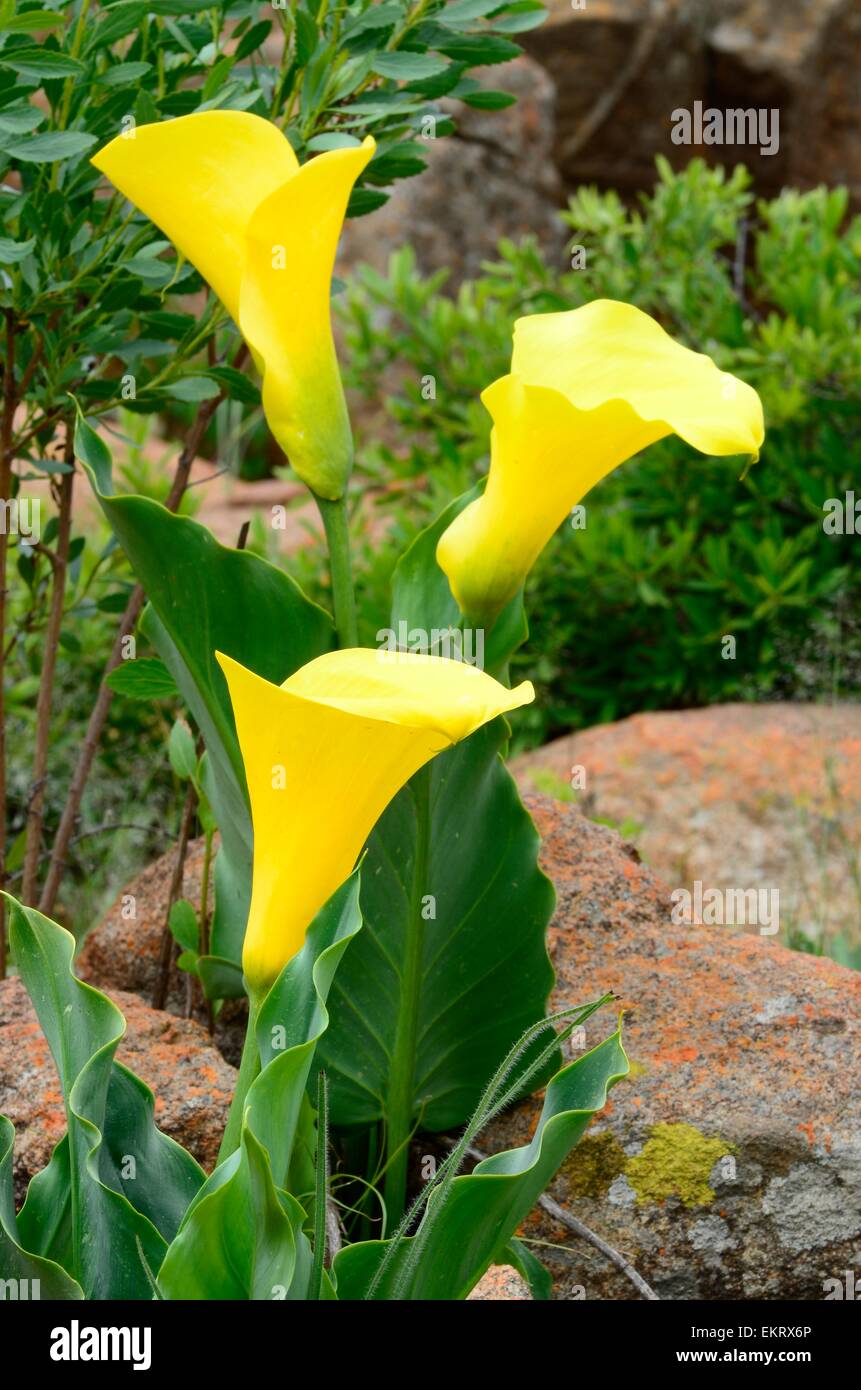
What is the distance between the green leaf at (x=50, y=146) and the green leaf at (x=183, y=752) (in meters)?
0.59

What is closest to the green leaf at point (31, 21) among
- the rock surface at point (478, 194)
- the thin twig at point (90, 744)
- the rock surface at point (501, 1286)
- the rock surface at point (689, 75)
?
the thin twig at point (90, 744)

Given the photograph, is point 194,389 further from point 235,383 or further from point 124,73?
point 124,73

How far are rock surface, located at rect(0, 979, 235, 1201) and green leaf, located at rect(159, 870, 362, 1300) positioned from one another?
0.43 metres

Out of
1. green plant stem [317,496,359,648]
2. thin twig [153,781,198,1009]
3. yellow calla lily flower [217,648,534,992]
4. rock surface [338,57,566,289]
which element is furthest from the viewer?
rock surface [338,57,566,289]

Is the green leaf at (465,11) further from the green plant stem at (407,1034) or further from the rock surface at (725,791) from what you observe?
the rock surface at (725,791)

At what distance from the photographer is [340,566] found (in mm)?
1326

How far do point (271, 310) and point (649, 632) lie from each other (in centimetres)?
294

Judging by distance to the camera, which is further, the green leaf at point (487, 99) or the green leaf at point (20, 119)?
the green leaf at point (487, 99)

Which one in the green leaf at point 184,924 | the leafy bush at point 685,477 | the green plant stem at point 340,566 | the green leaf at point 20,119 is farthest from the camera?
the leafy bush at point 685,477

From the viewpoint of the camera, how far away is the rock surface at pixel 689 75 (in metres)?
7.50

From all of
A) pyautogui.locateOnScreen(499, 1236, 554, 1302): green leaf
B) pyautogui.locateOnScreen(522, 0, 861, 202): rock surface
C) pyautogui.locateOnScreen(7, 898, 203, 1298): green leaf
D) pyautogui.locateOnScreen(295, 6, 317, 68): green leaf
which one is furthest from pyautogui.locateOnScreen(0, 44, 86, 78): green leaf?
pyautogui.locateOnScreen(522, 0, 861, 202): rock surface

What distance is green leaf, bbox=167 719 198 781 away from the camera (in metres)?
1.62

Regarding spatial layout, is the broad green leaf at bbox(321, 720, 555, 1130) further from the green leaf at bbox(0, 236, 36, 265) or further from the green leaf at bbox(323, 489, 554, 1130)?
the green leaf at bbox(0, 236, 36, 265)

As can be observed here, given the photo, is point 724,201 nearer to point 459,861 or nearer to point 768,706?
point 768,706
